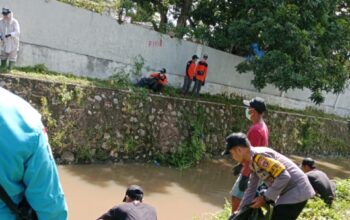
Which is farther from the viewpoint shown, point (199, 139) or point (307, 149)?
point (307, 149)

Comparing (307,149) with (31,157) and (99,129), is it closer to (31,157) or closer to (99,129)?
(99,129)

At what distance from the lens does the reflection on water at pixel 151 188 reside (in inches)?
282

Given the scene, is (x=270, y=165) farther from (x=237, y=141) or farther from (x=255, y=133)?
(x=255, y=133)

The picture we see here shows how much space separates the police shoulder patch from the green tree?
734 cm

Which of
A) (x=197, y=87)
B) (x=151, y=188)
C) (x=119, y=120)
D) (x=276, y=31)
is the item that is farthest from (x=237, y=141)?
(x=197, y=87)

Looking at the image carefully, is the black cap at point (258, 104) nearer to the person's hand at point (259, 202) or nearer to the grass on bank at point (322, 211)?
the person's hand at point (259, 202)

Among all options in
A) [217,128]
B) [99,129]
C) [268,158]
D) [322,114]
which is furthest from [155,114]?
[322,114]

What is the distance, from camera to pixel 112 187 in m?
8.00

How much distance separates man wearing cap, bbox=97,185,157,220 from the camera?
414cm

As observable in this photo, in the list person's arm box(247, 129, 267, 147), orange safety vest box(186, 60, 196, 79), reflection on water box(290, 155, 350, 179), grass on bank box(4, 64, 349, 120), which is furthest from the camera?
reflection on water box(290, 155, 350, 179)

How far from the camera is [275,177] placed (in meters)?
3.91

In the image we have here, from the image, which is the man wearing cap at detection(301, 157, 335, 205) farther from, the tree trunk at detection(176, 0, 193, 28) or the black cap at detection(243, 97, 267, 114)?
the tree trunk at detection(176, 0, 193, 28)

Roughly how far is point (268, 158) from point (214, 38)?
9.51 metres

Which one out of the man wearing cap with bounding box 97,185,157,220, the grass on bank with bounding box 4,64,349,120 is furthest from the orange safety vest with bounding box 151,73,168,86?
the man wearing cap with bounding box 97,185,157,220
